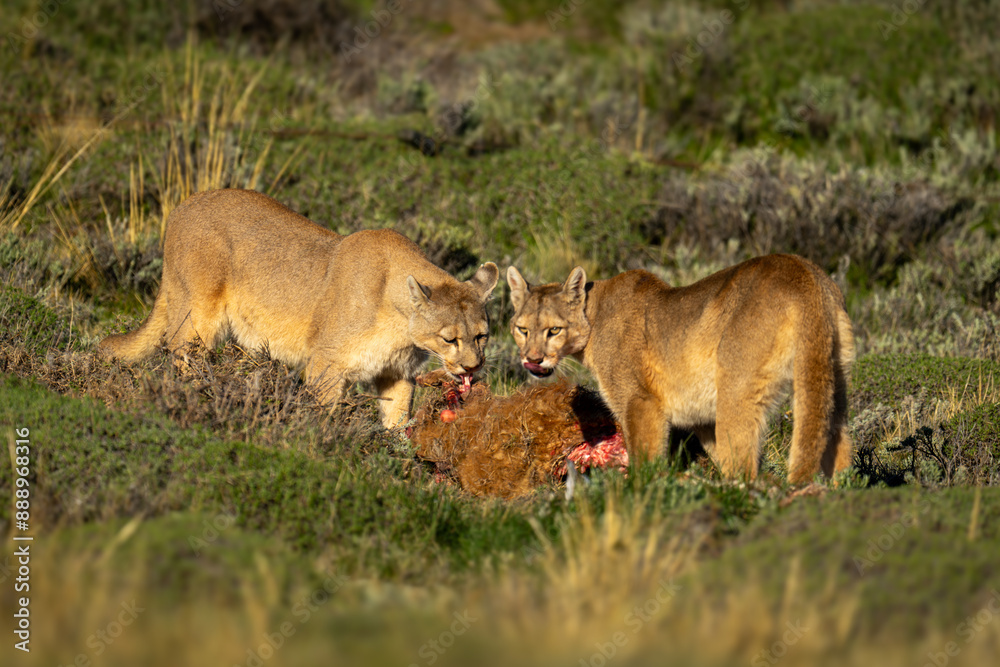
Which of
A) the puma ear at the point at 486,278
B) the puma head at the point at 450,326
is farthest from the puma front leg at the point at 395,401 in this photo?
the puma ear at the point at 486,278

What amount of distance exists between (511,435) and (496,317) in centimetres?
391

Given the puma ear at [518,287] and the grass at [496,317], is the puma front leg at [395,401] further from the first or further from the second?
the puma ear at [518,287]

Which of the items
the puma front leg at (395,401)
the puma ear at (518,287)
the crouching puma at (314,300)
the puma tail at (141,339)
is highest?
the puma ear at (518,287)

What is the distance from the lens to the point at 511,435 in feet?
22.1

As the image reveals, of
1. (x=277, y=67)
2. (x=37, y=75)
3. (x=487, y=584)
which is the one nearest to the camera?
(x=487, y=584)

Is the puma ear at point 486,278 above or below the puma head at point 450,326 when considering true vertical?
above

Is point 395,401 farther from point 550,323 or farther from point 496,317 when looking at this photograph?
point 496,317

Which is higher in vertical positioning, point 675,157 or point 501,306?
point 675,157

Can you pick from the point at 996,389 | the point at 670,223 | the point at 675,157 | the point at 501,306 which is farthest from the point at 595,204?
the point at 996,389

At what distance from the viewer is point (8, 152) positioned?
10953mm

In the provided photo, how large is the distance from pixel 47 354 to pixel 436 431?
2769 mm

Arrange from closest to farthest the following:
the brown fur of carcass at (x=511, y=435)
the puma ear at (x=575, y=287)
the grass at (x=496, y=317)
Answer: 1. the grass at (x=496, y=317)
2. the brown fur of carcass at (x=511, y=435)
3. the puma ear at (x=575, y=287)

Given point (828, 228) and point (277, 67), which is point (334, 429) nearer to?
point (828, 228)

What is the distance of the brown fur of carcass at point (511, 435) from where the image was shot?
21.7 ft
